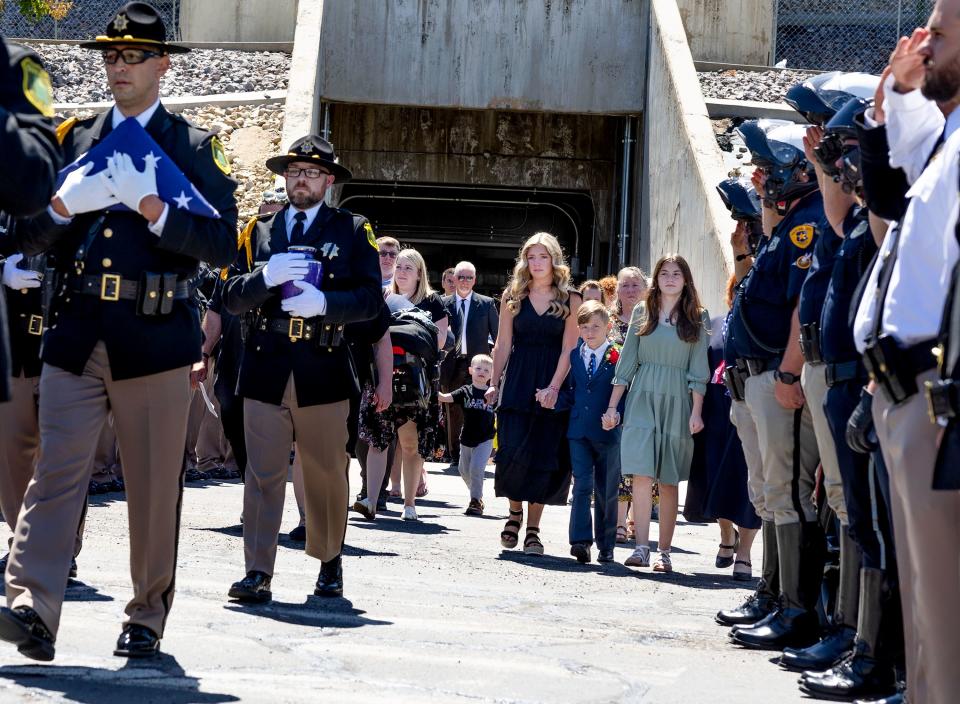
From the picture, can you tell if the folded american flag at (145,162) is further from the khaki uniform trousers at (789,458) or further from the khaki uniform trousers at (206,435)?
the khaki uniform trousers at (206,435)

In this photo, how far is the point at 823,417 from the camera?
5.88m

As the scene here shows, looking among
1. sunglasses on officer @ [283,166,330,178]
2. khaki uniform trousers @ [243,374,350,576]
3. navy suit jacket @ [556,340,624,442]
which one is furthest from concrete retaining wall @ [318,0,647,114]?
khaki uniform trousers @ [243,374,350,576]

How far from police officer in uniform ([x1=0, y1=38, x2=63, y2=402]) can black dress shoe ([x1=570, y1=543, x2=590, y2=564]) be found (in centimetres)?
588

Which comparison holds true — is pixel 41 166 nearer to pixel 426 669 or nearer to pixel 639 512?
pixel 426 669

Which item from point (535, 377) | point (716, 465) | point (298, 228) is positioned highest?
point (298, 228)

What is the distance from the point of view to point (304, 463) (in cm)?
714

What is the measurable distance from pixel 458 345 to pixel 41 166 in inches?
423

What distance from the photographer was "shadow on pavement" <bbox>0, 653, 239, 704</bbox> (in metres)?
4.73

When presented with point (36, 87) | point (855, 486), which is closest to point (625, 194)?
point (855, 486)

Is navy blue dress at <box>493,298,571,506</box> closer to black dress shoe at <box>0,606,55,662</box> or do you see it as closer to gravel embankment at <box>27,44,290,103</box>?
black dress shoe at <box>0,606,55,662</box>

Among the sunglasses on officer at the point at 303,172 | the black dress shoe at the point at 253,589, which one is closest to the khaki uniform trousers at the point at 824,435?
the black dress shoe at the point at 253,589

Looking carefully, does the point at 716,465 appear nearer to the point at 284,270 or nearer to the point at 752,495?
the point at 752,495

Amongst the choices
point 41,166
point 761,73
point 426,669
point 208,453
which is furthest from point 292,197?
point 761,73

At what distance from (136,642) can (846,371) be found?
2562 mm
